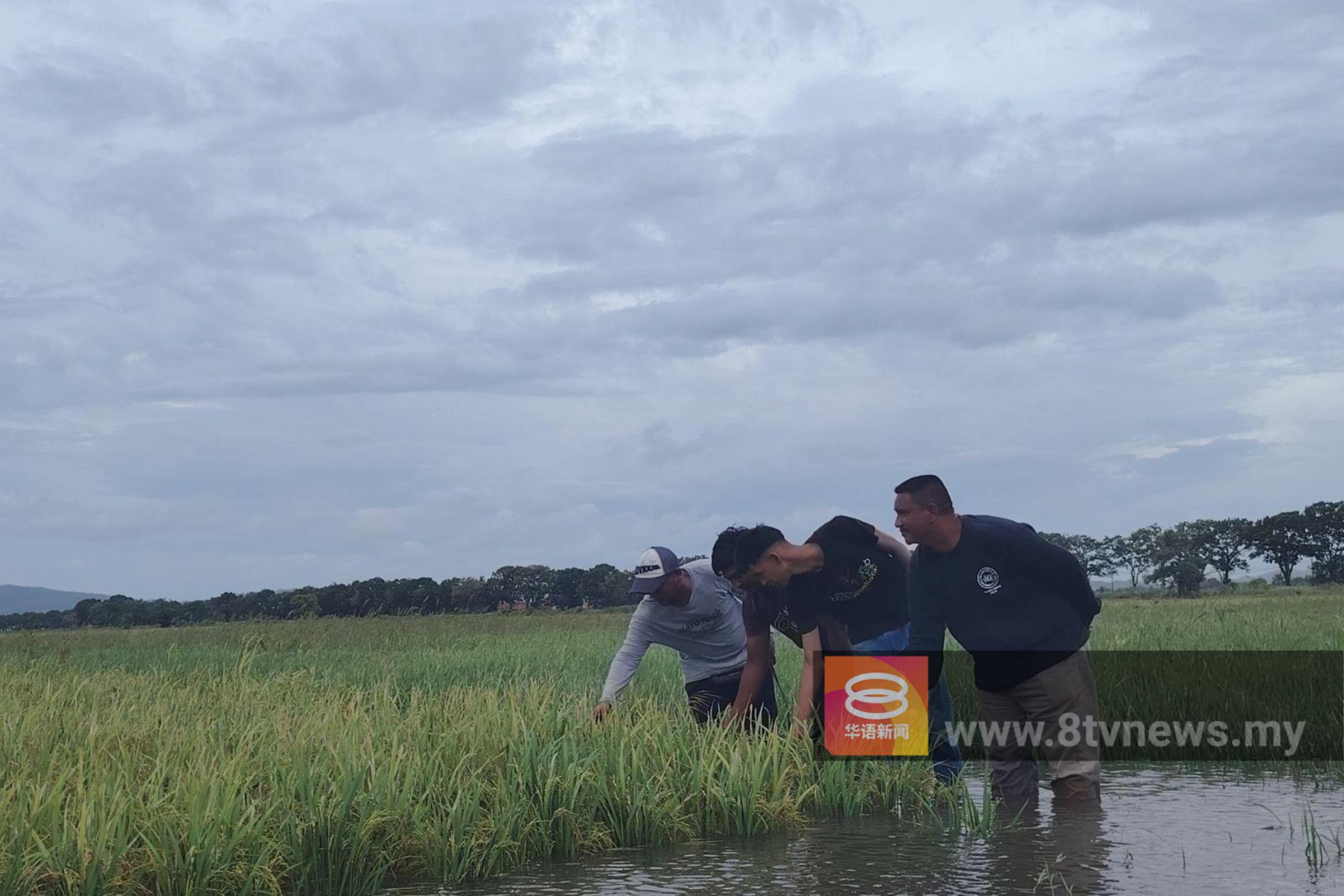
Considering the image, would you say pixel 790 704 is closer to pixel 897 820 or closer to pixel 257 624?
pixel 897 820

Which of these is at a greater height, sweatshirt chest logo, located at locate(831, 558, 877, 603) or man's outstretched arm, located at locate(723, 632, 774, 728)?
sweatshirt chest logo, located at locate(831, 558, 877, 603)

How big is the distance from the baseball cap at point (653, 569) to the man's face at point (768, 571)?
0.87 meters

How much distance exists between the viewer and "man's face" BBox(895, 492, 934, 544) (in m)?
7.61

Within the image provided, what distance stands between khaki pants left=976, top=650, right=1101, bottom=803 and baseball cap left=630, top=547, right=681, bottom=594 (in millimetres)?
2347

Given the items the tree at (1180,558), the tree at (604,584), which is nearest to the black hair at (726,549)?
the tree at (604,584)

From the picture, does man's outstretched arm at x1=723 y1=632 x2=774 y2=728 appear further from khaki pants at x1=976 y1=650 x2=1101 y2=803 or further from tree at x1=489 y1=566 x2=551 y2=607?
tree at x1=489 y1=566 x2=551 y2=607

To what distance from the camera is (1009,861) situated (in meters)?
6.81

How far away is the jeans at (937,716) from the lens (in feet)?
27.3

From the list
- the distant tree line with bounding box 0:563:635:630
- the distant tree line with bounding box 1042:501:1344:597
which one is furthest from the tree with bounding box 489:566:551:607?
the distant tree line with bounding box 1042:501:1344:597

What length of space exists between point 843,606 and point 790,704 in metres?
3.69

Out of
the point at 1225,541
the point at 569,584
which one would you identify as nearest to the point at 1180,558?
the point at 1225,541

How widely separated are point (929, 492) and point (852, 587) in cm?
97

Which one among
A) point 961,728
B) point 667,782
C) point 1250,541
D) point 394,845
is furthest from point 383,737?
point 1250,541

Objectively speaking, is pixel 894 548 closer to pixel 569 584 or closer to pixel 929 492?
pixel 929 492
